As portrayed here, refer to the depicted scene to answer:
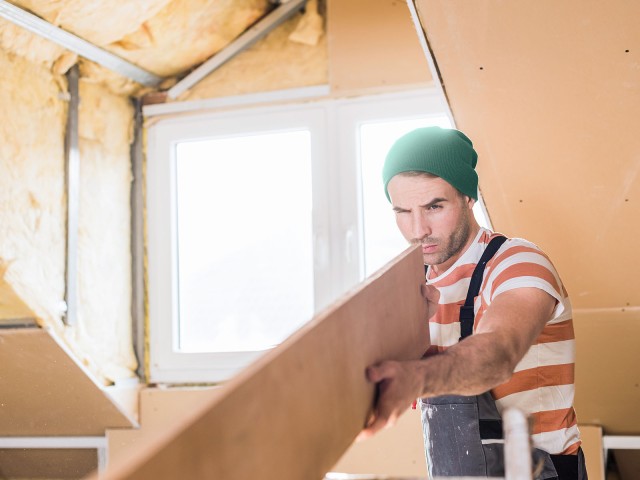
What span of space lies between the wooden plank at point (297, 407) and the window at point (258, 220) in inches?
64.2

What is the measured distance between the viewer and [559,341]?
1.27 m

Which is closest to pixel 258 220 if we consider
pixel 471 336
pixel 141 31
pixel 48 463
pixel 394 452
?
pixel 141 31

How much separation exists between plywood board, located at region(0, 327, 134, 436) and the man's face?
→ 1.44m

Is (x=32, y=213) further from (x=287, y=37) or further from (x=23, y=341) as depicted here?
(x=287, y=37)

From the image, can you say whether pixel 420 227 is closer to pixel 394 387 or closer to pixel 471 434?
pixel 471 434

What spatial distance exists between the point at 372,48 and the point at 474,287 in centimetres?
149

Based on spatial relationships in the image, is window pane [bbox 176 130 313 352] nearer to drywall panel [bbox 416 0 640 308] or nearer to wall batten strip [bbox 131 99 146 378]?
wall batten strip [bbox 131 99 146 378]

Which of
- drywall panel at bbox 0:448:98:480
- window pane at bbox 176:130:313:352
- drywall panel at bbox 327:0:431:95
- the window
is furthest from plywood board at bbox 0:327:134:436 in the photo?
drywall panel at bbox 327:0:431:95

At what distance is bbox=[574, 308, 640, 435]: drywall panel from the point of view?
2.05 m

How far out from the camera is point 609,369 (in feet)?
7.06

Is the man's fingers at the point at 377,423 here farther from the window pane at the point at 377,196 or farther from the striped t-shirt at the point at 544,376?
the window pane at the point at 377,196

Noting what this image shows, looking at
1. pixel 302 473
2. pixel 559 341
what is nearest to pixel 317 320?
pixel 302 473

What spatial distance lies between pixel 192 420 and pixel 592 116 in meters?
1.27

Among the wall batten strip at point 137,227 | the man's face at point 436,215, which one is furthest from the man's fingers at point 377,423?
the wall batten strip at point 137,227
